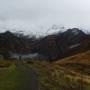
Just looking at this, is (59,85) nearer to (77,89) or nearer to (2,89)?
(77,89)

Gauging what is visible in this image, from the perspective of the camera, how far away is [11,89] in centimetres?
4078

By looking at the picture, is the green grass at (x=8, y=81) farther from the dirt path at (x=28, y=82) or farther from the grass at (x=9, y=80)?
the dirt path at (x=28, y=82)

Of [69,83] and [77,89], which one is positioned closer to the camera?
[77,89]

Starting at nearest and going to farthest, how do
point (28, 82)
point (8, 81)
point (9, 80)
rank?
point (28, 82)
point (8, 81)
point (9, 80)

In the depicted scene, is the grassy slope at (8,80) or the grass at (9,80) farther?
the grass at (9,80)

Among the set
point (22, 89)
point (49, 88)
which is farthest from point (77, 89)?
point (22, 89)

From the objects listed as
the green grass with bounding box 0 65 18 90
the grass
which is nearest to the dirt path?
the grass

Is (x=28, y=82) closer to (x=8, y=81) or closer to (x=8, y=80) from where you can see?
(x=8, y=81)

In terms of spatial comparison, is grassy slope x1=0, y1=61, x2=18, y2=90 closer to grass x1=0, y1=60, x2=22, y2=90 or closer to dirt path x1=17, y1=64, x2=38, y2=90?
grass x1=0, y1=60, x2=22, y2=90

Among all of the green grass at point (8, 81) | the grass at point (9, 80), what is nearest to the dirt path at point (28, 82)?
the grass at point (9, 80)

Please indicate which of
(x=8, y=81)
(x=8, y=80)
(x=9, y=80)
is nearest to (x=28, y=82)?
(x=8, y=81)

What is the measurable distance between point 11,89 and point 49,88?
4687 millimetres

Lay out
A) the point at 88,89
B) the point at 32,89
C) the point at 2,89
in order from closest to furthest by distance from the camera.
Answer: the point at 32,89 → the point at 2,89 → the point at 88,89

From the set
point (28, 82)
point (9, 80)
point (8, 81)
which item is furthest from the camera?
point (9, 80)
